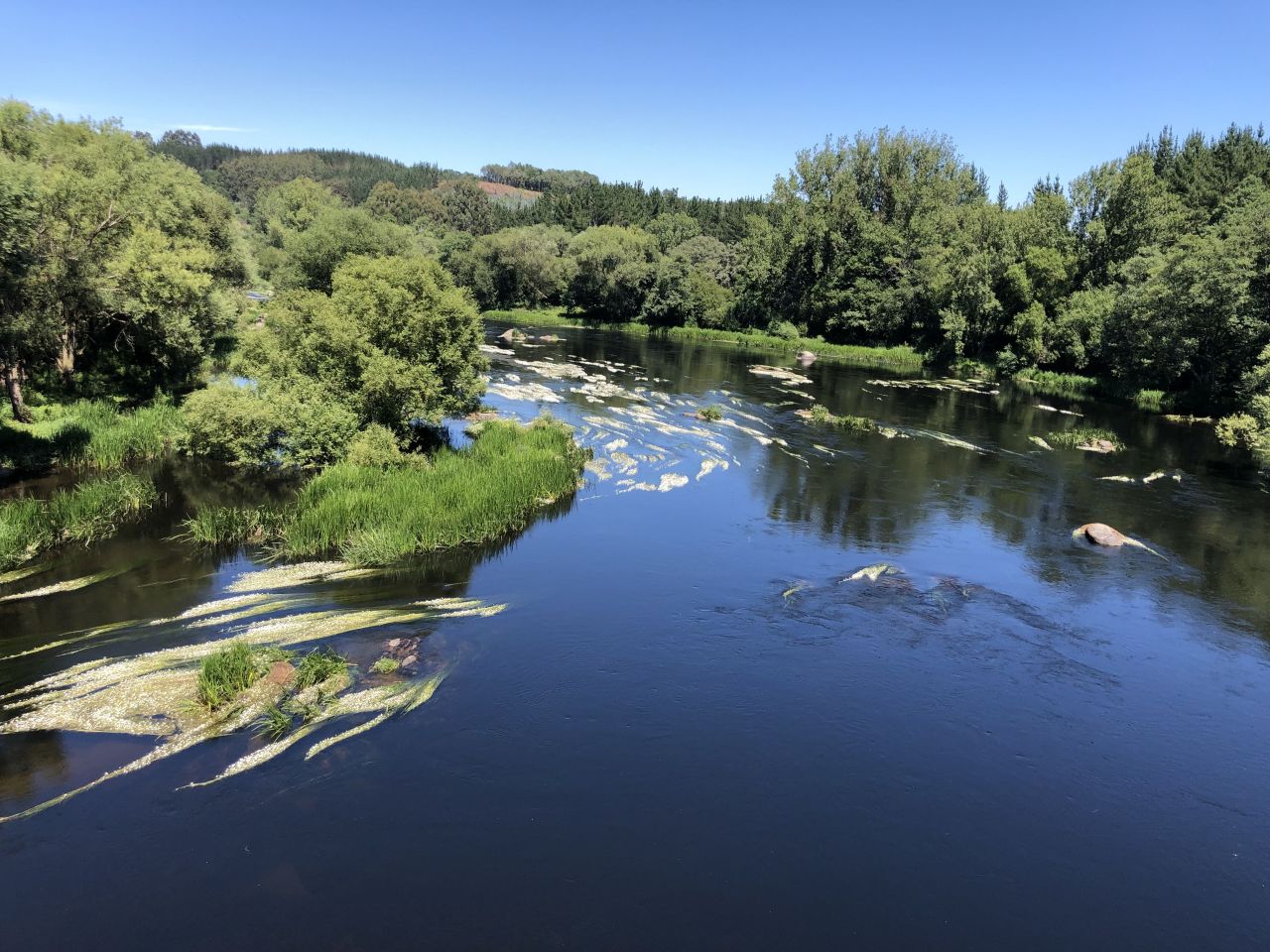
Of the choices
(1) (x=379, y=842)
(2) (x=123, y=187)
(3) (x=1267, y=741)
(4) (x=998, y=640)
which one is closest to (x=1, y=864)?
(1) (x=379, y=842)

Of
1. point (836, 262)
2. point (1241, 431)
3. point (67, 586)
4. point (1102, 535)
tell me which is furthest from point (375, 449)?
point (836, 262)

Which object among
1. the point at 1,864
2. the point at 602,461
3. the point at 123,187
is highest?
the point at 123,187

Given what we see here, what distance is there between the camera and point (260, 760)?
13.4 metres

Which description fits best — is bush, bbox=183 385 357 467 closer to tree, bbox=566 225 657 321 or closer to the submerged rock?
the submerged rock

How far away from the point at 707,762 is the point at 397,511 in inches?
545

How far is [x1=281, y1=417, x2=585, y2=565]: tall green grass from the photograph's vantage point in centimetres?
2277

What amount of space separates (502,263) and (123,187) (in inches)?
3118

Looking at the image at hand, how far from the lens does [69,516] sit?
22156 millimetres

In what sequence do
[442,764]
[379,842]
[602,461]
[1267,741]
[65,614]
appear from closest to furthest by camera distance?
[379,842]
[442,764]
[1267,741]
[65,614]
[602,461]

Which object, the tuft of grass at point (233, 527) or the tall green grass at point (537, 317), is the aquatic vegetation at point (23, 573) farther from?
the tall green grass at point (537, 317)

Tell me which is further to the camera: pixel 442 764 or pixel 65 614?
pixel 65 614

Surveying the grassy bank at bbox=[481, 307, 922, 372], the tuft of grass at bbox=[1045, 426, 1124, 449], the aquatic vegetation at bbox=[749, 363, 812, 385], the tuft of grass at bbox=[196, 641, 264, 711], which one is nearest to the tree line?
the grassy bank at bbox=[481, 307, 922, 372]

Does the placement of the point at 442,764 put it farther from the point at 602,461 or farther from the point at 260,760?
the point at 602,461

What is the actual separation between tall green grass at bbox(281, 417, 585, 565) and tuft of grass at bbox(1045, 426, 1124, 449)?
32203 millimetres
